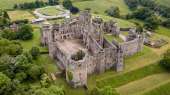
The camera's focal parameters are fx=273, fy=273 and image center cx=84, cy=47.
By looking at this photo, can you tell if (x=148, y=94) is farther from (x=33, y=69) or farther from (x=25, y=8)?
(x=25, y=8)

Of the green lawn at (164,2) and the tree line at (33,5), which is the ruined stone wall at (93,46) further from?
the green lawn at (164,2)

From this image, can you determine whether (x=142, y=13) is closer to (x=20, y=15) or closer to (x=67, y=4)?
(x=67, y=4)

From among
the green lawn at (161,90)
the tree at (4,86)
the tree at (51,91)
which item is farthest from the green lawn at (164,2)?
the tree at (4,86)

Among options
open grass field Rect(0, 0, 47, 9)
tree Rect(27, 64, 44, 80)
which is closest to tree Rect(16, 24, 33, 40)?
tree Rect(27, 64, 44, 80)

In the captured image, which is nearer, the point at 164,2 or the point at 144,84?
the point at 144,84

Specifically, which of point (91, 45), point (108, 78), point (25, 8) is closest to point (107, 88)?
point (108, 78)

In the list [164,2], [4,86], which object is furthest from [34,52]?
[164,2]
